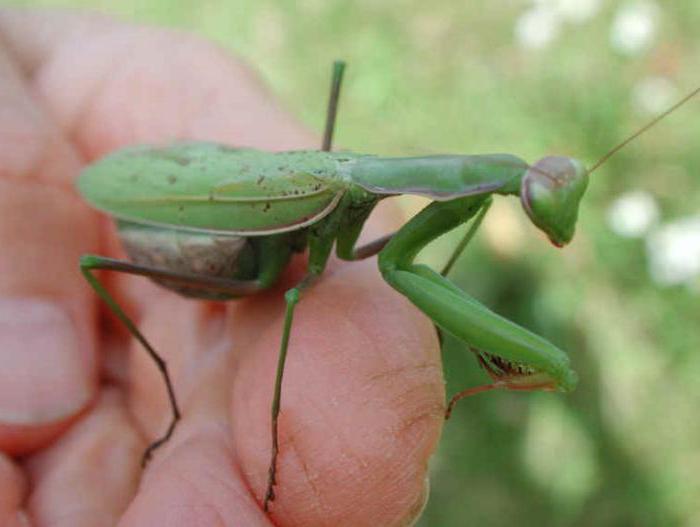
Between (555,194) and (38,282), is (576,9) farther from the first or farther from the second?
(38,282)

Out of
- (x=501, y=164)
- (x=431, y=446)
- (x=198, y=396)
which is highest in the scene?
(x=501, y=164)

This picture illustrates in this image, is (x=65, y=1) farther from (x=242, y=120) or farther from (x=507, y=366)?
(x=507, y=366)

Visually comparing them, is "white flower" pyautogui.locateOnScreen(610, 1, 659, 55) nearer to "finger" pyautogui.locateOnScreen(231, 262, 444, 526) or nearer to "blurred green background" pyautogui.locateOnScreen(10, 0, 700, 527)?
"blurred green background" pyautogui.locateOnScreen(10, 0, 700, 527)

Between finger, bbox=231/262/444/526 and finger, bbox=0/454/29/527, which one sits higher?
finger, bbox=231/262/444/526

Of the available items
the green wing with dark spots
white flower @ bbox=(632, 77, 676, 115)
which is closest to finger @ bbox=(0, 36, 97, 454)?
the green wing with dark spots

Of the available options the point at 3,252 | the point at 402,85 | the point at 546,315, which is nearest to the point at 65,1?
the point at 402,85

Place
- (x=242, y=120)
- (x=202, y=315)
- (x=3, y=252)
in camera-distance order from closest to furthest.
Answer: (x=3, y=252) → (x=202, y=315) → (x=242, y=120)

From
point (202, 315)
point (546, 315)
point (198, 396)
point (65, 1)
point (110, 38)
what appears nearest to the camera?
point (198, 396)
